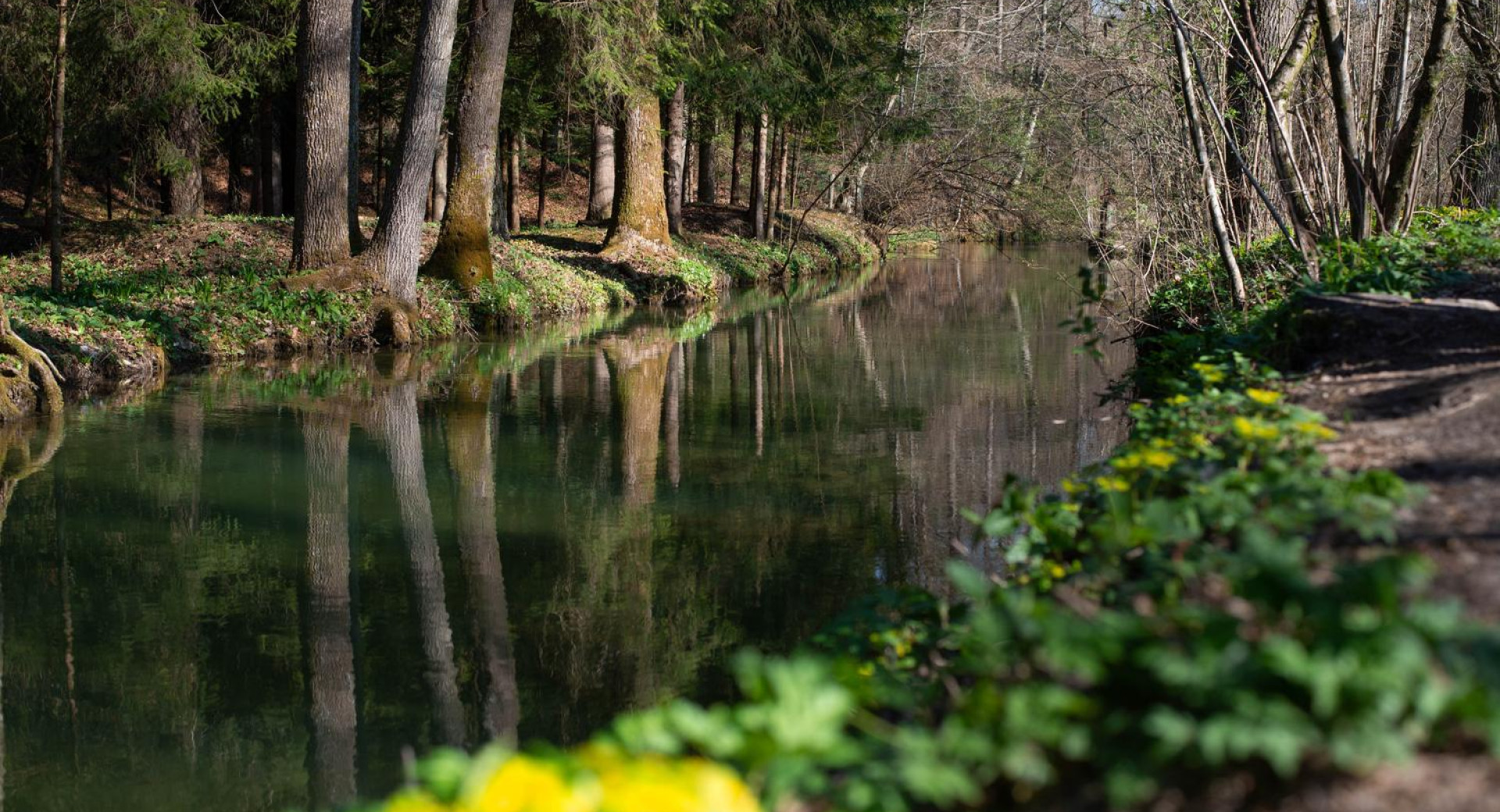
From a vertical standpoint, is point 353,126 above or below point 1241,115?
above

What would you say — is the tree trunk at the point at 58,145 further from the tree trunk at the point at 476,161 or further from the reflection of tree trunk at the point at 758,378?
the reflection of tree trunk at the point at 758,378

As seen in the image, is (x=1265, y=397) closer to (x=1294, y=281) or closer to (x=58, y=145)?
(x=1294, y=281)

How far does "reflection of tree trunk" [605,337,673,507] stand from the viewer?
9.99 metres

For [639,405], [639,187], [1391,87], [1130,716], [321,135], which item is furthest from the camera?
[639,187]

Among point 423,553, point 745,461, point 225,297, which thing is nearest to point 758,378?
point 745,461

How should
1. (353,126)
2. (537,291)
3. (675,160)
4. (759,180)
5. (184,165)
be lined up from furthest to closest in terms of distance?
(759,180) < (675,160) < (184,165) < (537,291) < (353,126)

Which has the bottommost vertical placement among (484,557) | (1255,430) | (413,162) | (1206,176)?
(484,557)

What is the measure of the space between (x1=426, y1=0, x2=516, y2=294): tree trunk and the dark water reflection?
4.60 meters

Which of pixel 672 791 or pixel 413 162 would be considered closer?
pixel 672 791

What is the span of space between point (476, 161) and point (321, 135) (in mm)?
3000

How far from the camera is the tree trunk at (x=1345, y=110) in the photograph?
10188 mm

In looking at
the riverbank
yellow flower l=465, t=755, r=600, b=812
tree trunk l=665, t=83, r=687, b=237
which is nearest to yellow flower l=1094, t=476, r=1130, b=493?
yellow flower l=465, t=755, r=600, b=812

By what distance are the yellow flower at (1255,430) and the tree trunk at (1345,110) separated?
6.09 m

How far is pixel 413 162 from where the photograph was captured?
723 inches
